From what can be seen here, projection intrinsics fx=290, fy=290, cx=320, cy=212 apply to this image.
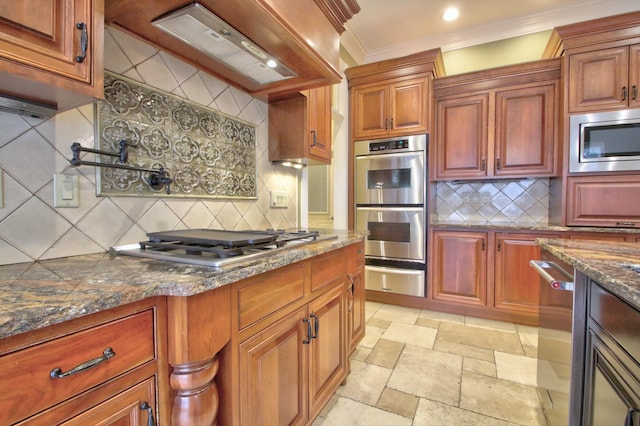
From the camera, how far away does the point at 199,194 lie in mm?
1458

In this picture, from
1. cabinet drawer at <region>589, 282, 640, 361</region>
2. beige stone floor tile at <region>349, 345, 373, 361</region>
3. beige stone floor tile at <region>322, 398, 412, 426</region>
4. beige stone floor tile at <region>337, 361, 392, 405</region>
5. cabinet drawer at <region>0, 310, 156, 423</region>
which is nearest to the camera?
cabinet drawer at <region>0, 310, 156, 423</region>

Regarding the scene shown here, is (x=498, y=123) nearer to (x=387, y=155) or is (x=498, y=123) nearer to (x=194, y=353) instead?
(x=387, y=155)

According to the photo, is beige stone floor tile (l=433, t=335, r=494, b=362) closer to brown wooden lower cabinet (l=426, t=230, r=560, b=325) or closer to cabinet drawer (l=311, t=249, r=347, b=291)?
brown wooden lower cabinet (l=426, t=230, r=560, b=325)

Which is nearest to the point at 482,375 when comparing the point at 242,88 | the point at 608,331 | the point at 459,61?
the point at 608,331

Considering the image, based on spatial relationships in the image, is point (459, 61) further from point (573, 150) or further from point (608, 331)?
point (608, 331)

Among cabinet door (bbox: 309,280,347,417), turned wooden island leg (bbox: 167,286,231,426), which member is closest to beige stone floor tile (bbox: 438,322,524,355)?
cabinet door (bbox: 309,280,347,417)

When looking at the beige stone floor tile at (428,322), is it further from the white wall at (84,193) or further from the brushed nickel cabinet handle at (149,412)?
the brushed nickel cabinet handle at (149,412)

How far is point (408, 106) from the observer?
2967 mm

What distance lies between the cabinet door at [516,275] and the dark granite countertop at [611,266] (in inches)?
50.6

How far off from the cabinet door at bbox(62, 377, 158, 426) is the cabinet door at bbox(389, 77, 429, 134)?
2912 millimetres

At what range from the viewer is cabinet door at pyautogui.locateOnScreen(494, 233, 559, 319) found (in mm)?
2566

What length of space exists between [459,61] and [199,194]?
3290 millimetres

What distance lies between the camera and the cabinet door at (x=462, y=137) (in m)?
2.83

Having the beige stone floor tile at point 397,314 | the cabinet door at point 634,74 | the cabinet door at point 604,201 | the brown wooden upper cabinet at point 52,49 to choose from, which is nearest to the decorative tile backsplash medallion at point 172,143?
the brown wooden upper cabinet at point 52,49
